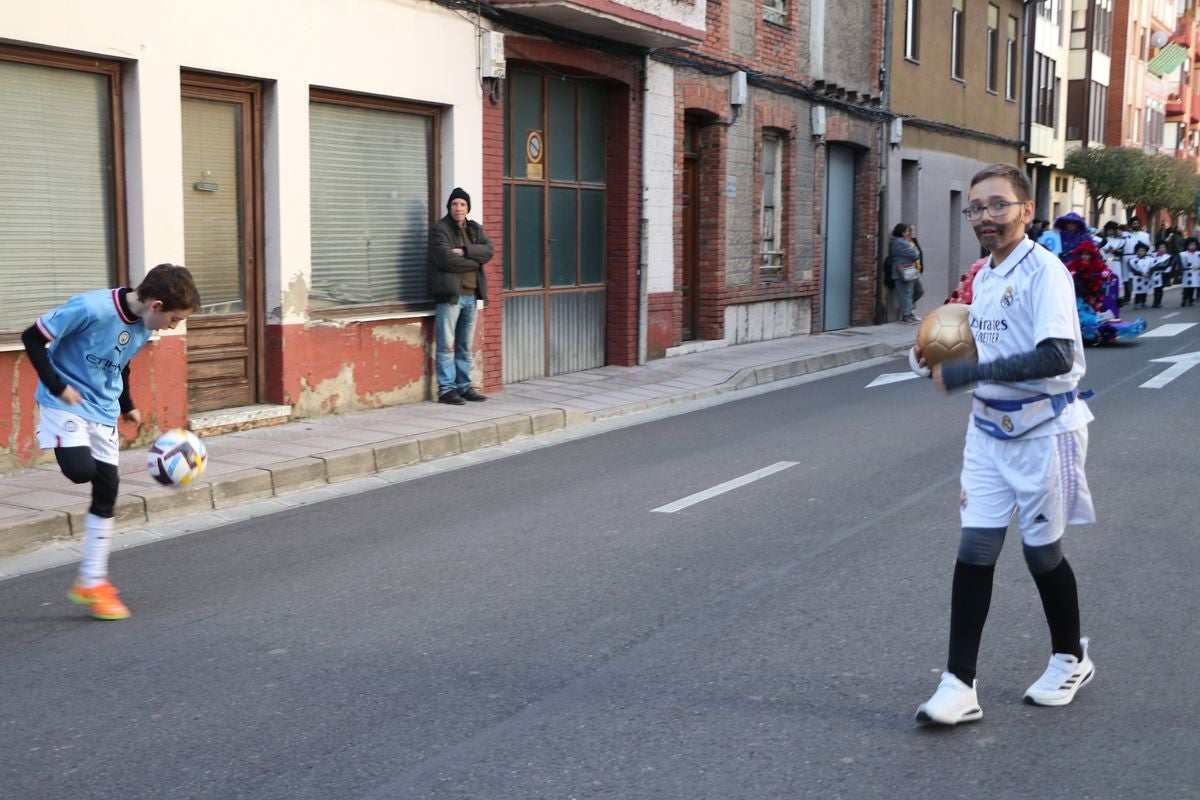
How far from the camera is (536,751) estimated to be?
435 centimetres

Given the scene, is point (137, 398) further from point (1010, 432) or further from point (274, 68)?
point (1010, 432)

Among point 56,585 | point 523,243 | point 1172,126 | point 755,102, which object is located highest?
point 1172,126

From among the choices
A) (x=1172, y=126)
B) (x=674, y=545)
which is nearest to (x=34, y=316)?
(x=674, y=545)

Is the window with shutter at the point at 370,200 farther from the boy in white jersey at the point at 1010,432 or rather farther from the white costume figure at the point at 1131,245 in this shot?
the white costume figure at the point at 1131,245

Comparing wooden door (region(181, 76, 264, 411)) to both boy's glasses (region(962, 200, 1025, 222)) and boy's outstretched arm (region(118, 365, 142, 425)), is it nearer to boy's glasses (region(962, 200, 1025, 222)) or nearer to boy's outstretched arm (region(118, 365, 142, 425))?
boy's outstretched arm (region(118, 365, 142, 425))

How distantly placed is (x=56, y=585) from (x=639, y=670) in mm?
3224

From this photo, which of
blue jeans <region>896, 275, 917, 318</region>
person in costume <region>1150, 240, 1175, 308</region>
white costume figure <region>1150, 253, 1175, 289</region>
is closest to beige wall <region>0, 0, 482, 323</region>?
blue jeans <region>896, 275, 917, 318</region>

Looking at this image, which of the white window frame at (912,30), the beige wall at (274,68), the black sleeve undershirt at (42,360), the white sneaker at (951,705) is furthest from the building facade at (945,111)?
the white sneaker at (951,705)

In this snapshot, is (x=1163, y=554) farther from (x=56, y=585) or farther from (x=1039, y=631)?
(x=56, y=585)

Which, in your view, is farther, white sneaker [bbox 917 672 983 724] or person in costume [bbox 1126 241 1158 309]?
person in costume [bbox 1126 241 1158 309]

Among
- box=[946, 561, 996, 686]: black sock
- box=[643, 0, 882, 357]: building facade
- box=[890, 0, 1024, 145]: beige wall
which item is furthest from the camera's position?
Result: box=[890, 0, 1024, 145]: beige wall

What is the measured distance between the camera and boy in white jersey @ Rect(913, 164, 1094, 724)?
14.6 feet

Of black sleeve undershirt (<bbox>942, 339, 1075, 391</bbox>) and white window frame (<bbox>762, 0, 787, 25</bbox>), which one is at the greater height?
white window frame (<bbox>762, 0, 787, 25</bbox>)

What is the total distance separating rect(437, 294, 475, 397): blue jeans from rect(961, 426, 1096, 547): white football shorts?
8.94 meters
